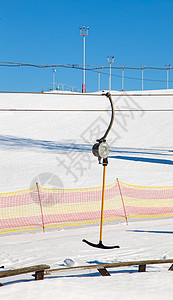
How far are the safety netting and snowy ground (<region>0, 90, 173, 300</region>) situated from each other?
0.78 meters

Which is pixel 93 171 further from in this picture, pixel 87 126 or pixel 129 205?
pixel 87 126

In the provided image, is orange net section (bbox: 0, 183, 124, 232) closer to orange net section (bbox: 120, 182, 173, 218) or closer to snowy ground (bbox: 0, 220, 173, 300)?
orange net section (bbox: 120, 182, 173, 218)

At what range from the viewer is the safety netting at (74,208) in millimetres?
13859

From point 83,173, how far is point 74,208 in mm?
10024

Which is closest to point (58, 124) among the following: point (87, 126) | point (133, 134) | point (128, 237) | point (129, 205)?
point (87, 126)

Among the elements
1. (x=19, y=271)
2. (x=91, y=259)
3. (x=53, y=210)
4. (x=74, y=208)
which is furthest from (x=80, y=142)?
(x=19, y=271)

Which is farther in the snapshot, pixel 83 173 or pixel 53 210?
pixel 83 173

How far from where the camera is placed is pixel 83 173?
25188 mm

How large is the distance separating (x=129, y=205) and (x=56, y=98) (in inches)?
1630

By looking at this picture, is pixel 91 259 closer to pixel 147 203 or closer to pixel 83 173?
pixel 147 203

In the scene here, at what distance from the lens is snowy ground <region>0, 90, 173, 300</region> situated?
6.61 meters

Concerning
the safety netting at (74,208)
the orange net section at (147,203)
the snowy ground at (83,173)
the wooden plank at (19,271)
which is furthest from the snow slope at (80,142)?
the wooden plank at (19,271)

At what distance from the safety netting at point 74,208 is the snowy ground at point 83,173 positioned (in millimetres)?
783

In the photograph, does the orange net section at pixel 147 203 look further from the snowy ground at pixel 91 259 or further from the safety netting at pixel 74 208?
the snowy ground at pixel 91 259
